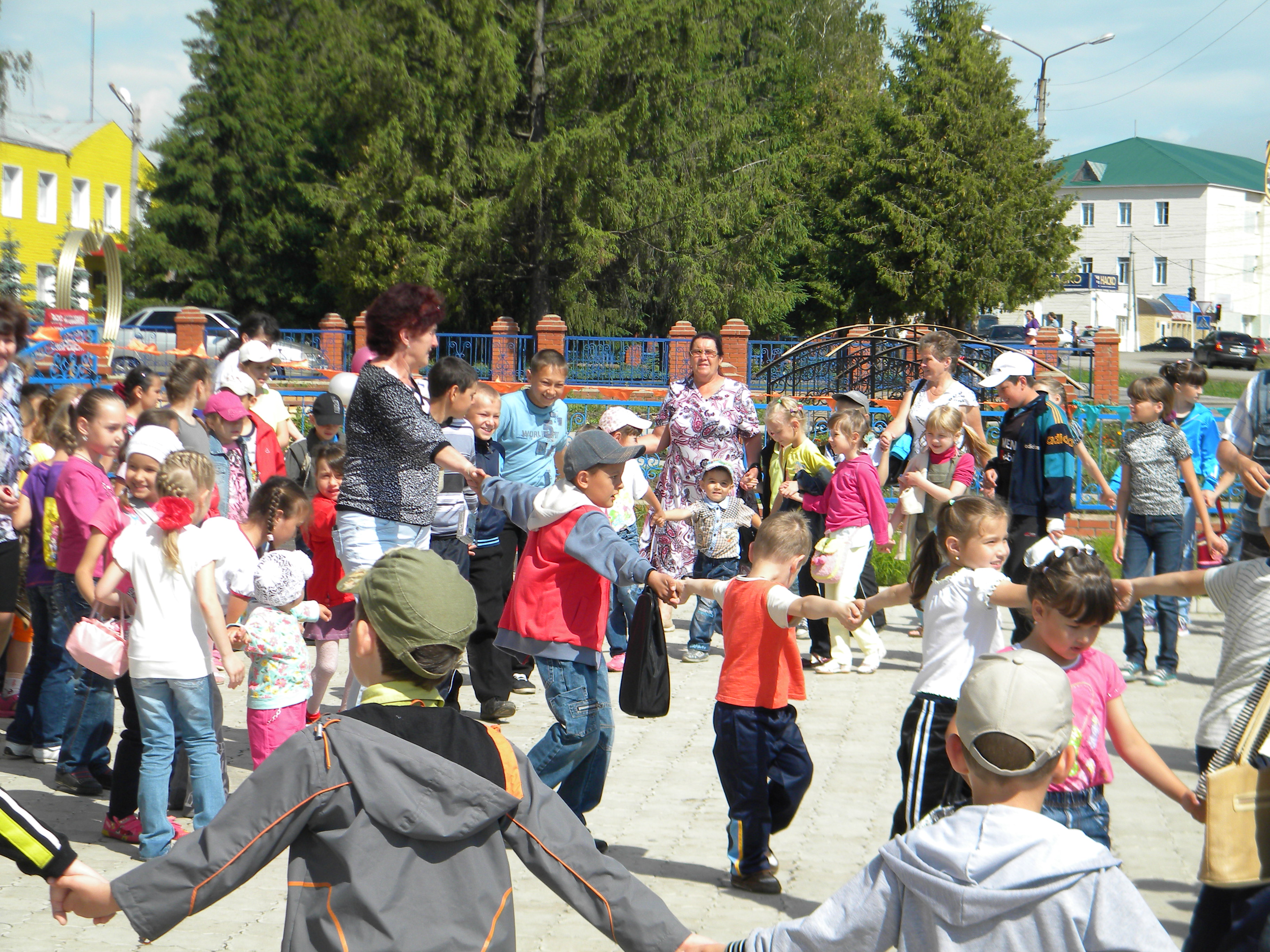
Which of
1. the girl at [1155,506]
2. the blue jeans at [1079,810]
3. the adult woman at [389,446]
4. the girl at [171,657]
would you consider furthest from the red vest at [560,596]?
the girl at [1155,506]

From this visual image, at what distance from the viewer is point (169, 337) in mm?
32188

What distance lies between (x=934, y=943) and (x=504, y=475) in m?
5.75

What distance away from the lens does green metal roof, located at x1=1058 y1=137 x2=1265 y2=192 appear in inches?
3447

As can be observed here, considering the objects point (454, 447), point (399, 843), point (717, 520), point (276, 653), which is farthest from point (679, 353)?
point (399, 843)

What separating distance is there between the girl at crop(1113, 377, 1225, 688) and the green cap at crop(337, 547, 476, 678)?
21.6 feet

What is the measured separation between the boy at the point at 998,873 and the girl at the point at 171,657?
125 inches

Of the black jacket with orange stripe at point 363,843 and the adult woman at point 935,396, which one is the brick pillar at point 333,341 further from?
the black jacket with orange stripe at point 363,843

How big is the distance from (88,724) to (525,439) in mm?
3011

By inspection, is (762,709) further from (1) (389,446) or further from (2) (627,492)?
(2) (627,492)

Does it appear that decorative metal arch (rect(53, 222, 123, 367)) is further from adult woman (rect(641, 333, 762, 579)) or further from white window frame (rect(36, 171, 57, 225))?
white window frame (rect(36, 171, 57, 225))

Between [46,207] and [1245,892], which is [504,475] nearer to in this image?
[1245,892]

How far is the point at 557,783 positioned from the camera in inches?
188

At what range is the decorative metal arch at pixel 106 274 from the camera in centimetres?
2219

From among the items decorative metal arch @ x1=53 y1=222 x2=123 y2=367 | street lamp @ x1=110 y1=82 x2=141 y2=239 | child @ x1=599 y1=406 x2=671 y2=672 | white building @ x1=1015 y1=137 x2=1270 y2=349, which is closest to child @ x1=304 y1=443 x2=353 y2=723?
child @ x1=599 y1=406 x2=671 y2=672
